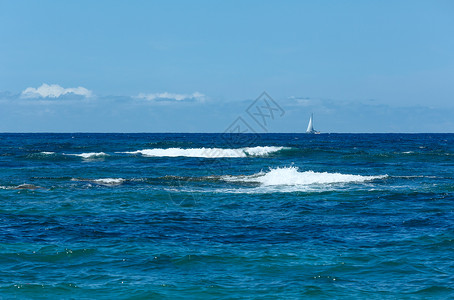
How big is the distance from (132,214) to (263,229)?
5.01m

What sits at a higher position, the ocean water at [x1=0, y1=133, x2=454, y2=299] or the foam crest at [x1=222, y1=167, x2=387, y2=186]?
the foam crest at [x1=222, y1=167, x2=387, y2=186]

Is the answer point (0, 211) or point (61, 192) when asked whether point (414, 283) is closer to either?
point (0, 211)

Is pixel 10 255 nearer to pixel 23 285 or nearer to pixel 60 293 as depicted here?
pixel 23 285

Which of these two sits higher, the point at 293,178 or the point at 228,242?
the point at 293,178

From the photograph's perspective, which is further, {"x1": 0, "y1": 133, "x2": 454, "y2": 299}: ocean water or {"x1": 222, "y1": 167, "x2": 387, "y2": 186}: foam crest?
{"x1": 222, "y1": 167, "x2": 387, "y2": 186}: foam crest

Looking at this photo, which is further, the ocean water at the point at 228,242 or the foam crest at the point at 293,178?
the foam crest at the point at 293,178

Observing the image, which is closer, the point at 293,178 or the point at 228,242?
the point at 228,242

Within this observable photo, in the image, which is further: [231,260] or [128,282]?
[231,260]

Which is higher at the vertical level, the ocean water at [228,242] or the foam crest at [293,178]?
the foam crest at [293,178]

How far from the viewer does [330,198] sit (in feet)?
71.2

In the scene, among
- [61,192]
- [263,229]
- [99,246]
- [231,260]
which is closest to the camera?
[231,260]

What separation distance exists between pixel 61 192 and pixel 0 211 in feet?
17.8

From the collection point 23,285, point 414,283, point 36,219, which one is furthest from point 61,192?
point 414,283

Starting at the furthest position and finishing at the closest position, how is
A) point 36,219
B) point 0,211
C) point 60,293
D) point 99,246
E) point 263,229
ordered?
1. point 0,211
2. point 36,219
3. point 263,229
4. point 99,246
5. point 60,293
